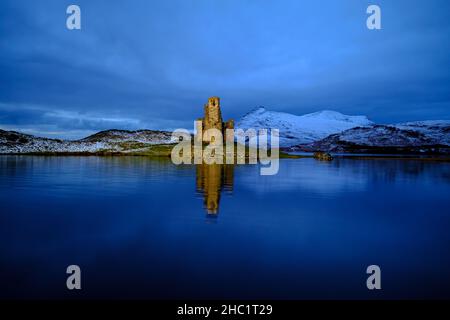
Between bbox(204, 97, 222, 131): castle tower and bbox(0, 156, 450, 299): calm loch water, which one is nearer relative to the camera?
bbox(0, 156, 450, 299): calm loch water

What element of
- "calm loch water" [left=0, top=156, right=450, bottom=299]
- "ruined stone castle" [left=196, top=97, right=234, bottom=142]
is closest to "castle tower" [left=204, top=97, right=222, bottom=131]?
"ruined stone castle" [left=196, top=97, right=234, bottom=142]

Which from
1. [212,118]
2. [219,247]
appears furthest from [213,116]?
[219,247]

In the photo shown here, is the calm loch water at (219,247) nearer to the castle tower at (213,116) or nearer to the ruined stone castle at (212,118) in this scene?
the ruined stone castle at (212,118)

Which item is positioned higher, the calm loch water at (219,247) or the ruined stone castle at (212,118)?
the ruined stone castle at (212,118)

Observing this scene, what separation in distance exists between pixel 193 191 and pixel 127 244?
56.0ft

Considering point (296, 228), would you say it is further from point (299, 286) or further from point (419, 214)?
point (419, 214)

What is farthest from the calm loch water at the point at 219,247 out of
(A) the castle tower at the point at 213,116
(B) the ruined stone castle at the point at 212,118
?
(A) the castle tower at the point at 213,116

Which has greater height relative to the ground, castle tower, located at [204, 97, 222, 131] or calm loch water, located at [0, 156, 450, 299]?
castle tower, located at [204, 97, 222, 131]

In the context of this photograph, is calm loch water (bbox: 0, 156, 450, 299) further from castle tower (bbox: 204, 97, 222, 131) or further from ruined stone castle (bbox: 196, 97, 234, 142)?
castle tower (bbox: 204, 97, 222, 131)

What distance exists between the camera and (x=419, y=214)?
2342 cm

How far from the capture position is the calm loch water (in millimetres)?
10766

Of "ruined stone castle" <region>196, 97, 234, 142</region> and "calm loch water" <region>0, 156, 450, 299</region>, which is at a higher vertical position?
"ruined stone castle" <region>196, 97, 234, 142</region>

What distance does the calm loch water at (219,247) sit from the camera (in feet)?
35.3
